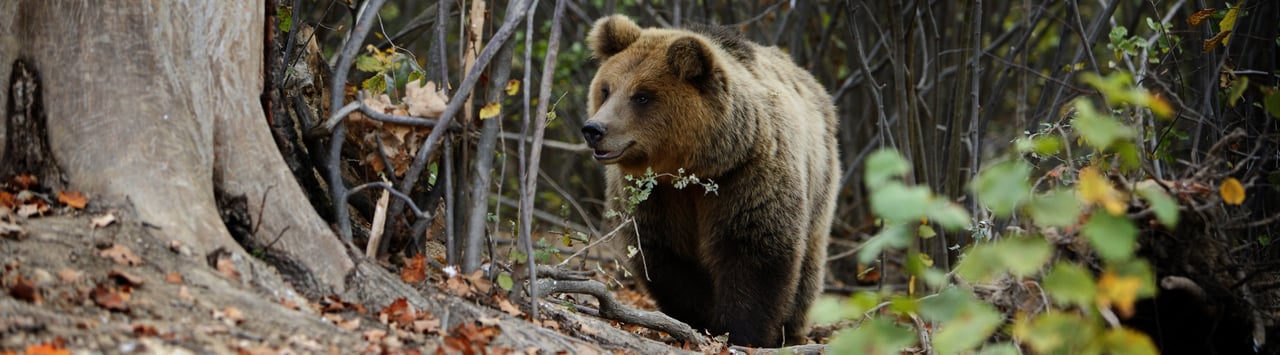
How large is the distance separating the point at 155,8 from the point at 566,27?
845 cm

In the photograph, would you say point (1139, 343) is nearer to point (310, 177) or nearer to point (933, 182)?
point (310, 177)

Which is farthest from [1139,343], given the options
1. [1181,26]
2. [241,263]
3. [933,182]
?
[1181,26]

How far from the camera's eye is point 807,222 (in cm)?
614

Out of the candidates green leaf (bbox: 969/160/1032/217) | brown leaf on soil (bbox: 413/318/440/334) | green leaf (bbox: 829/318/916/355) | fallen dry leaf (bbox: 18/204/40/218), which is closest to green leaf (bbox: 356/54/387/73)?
brown leaf on soil (bbox: 413/318/440/334)

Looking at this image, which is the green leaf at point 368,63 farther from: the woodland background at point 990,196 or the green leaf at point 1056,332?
the green leaf at point 1056,332

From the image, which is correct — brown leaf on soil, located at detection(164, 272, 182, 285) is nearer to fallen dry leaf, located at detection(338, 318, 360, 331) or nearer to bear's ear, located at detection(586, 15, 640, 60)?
fallen dry leaf, located at detection(338, 318, 360, 331)

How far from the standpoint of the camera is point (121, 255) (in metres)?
3.36

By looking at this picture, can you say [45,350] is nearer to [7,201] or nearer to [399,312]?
[7,201]

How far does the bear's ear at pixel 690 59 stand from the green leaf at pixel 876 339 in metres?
2.76

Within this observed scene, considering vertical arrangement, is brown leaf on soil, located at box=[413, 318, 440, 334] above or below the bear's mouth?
above

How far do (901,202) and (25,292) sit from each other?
2336 millimetres

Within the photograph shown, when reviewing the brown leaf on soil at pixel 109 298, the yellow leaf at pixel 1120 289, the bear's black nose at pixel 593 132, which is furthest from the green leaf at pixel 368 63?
the yellow leaf at pixel 1120 289

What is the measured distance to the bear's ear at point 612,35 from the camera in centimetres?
605

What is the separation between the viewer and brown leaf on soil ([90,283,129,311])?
3.12 metres
